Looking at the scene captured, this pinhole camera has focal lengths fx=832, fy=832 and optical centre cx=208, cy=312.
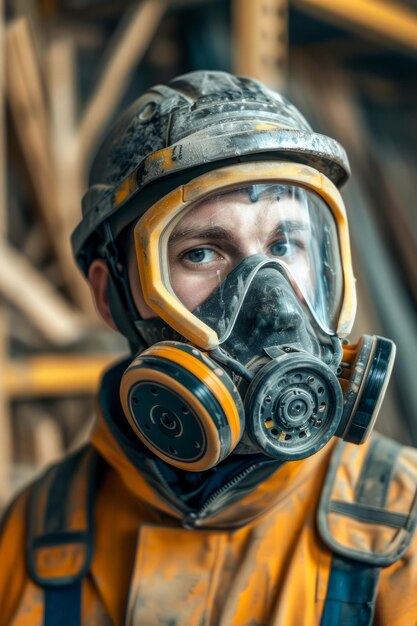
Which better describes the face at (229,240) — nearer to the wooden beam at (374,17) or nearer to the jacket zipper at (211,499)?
the jacket zipper at (211,499)

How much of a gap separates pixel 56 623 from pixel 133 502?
1.00 feet

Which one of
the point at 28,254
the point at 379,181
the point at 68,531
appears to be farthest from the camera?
the point at 379,181

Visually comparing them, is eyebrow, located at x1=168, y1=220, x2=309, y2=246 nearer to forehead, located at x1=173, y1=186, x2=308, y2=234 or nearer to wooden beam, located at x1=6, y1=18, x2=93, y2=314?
forehead, located at x1=173, y1=186, x2=308, y2=234

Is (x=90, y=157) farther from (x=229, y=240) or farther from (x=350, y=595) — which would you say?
(x=350, y=595)

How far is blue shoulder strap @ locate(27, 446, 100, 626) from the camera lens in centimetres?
177

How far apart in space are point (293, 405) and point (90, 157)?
4256 mm

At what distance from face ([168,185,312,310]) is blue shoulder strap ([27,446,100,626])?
0.57 meters

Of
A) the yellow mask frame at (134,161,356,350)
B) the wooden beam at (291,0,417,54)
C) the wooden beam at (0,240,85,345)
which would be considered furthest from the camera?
the wooden beam at (0,240,85,345)

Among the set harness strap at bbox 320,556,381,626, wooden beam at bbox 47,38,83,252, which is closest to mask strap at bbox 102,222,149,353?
harness strap at bbox 320,556,381,626

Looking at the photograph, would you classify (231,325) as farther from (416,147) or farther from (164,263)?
(416,147)

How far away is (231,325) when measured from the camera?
158cm

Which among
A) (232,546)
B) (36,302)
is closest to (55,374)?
(36,302)

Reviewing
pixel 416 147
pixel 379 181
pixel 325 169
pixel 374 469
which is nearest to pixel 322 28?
pixel 379 181

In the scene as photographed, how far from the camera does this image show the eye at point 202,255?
1681 mm
